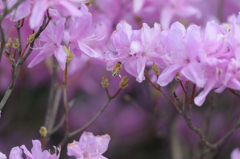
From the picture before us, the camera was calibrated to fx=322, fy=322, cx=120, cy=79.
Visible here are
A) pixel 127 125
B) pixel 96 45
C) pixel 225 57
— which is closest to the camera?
pixel 225 57

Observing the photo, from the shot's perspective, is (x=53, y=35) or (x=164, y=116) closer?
(x=53, y=35)

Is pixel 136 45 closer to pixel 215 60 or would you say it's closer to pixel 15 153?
pixel 215 60

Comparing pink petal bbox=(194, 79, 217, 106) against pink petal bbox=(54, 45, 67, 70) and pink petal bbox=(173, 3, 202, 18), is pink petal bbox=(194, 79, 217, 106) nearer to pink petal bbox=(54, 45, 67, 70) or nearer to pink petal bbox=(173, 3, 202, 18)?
pink petal bbox=(54, 45, 67, 70)

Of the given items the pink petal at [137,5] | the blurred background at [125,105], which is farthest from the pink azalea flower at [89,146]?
the pink petal at [137,5]

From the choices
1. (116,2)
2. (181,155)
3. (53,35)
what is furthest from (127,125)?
(53,35)

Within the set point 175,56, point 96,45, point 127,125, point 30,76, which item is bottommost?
point 127,125

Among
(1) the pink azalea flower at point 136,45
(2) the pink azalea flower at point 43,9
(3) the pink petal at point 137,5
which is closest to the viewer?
(2) the pink azalea flower at point 43,9

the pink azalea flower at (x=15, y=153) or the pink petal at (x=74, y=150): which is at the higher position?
the pink azalea flower at (x=15, y=153)

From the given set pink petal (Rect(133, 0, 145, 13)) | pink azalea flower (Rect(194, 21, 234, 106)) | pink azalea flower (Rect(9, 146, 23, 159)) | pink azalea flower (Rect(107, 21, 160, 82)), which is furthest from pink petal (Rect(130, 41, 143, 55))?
pink petal (Rect(133, 0, 145, 13))

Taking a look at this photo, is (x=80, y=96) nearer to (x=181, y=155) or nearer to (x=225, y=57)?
(x=181, y=155)

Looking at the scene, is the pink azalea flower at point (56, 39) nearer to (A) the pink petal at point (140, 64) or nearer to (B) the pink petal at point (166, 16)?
(A) the pink petal at point (140, 64)
